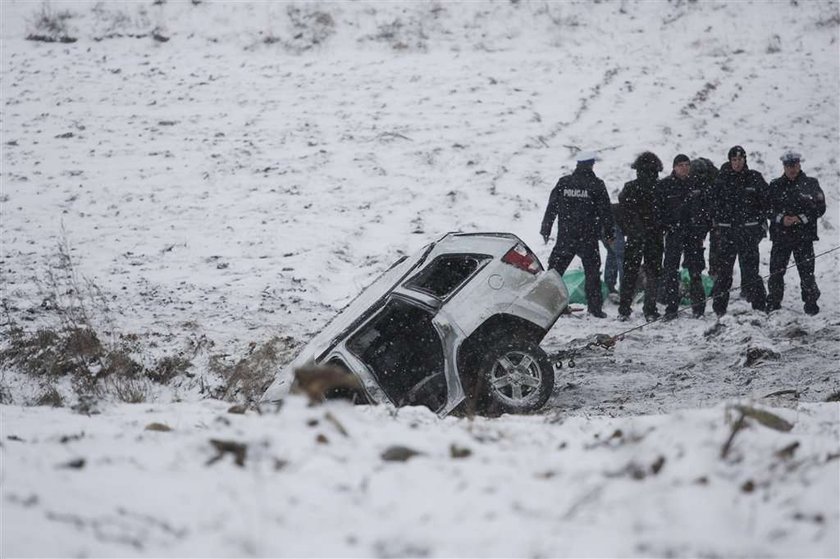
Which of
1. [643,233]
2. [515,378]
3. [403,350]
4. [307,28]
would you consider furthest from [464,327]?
[307,28]

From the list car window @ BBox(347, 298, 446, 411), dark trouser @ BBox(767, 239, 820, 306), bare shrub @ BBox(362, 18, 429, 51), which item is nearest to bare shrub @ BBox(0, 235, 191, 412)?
car window @ BBox(347, 298, 446, 411)

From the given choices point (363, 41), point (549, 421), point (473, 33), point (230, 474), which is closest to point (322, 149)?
point (363, 41)

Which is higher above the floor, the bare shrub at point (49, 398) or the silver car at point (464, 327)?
the silver car at point (464, 327)

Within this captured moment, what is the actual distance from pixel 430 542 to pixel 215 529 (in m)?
0.79

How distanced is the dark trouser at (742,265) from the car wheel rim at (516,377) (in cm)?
369

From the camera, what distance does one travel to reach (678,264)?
8.60 meters

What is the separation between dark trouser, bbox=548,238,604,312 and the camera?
28.4 feet

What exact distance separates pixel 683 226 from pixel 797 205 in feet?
4.18

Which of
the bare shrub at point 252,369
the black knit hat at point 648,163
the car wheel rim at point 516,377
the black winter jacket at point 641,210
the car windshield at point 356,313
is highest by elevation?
the black knit hat at point 648,163

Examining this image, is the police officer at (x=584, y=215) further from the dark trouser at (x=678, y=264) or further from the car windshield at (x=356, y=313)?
the car windshield at (x=356, y=313)

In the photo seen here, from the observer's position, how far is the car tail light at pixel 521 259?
6098 millimetres

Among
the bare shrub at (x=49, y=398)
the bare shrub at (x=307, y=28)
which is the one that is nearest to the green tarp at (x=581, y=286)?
the bare shrub at (x=49, y=398)

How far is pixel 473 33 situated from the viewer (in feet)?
57.0

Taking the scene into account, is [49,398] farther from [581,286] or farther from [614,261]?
[614,261]
